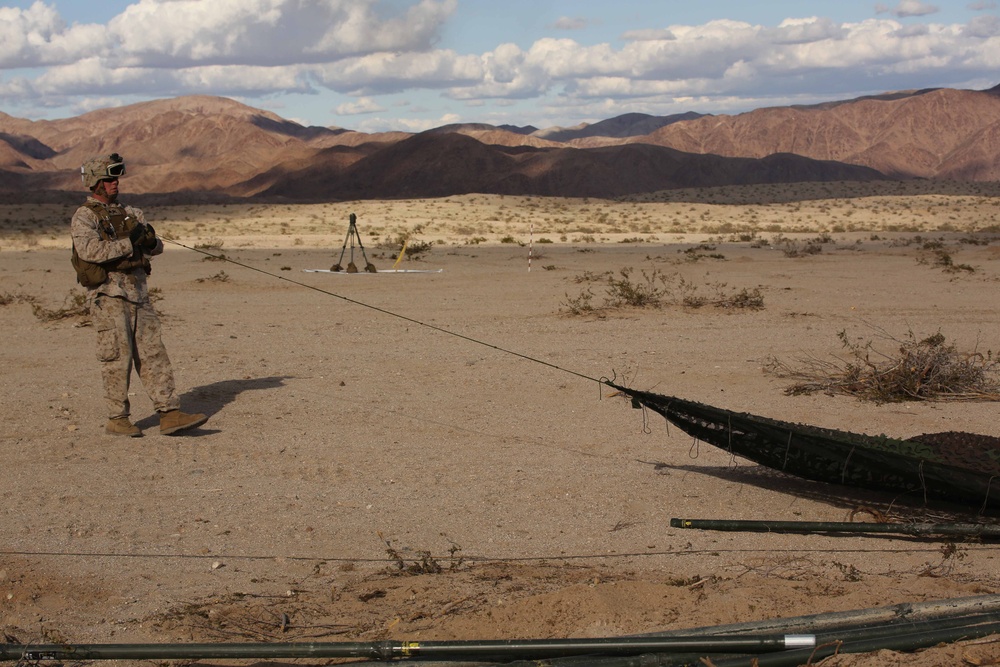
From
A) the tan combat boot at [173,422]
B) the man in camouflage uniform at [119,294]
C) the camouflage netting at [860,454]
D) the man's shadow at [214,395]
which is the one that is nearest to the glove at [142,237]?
the man in camouflage uniform at [119,294]

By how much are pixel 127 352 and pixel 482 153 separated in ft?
268

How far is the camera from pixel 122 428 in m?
7.19

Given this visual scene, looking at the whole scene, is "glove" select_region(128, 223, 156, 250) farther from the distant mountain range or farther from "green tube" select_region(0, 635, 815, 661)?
the distant mountain range

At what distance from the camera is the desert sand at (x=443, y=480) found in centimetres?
450

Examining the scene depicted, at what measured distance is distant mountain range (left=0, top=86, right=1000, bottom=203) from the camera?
276 feet

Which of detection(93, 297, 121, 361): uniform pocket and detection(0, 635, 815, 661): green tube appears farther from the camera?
detection(93, 297, 121, 361): uniform pocket

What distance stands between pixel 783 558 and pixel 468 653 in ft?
6.76

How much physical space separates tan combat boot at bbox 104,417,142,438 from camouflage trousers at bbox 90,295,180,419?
40 mm

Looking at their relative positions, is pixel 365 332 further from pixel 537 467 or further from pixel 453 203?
pixel 453 203

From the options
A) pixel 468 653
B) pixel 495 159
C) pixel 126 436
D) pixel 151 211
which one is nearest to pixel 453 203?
pixel 151 211

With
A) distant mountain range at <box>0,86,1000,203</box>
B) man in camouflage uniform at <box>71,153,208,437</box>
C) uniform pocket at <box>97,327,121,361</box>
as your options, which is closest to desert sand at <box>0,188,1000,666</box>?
man in camouflage uniform at <box>71,153,208,437</box>

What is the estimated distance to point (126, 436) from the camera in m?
7.27

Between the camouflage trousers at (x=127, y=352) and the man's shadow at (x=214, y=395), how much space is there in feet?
1.41

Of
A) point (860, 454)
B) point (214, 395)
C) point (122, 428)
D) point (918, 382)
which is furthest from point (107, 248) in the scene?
point (918, 382)
